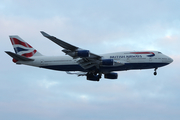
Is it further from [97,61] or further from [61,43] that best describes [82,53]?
[97,61]

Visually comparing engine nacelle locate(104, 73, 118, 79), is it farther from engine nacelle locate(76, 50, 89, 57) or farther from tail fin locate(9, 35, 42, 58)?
tail fin locate(9, 35, 42, 58)

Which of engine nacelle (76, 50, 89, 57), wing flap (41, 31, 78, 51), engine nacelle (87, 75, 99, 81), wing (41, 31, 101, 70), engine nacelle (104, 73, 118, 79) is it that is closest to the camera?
wing flap (41, 31, 78, 51)

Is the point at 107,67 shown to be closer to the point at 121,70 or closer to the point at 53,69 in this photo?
the point at 121,70

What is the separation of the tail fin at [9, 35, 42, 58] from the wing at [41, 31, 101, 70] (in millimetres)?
11240

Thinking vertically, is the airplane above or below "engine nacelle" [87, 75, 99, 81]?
above

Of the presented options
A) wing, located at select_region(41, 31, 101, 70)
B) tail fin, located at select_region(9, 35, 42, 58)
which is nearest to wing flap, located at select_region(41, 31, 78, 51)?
wing, located at select_region(41, 31, 101, 70)

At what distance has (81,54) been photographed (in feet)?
176

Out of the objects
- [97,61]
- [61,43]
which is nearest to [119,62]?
[97,61]

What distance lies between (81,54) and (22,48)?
1690cm

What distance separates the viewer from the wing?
168 feet

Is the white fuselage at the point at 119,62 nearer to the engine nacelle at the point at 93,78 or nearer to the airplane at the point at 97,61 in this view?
the airplane at the point at 97,61

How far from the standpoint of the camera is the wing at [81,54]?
168ft

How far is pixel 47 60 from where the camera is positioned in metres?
61.9

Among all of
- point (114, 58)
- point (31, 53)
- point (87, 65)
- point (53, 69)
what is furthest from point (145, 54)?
point (31, 53)
